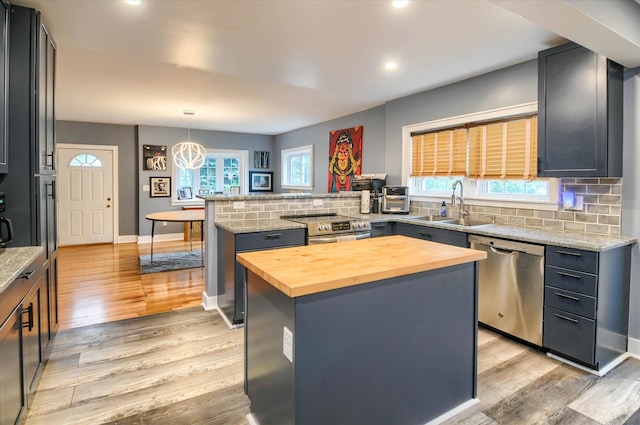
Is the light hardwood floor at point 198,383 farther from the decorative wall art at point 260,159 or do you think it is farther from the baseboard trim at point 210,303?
the decorative wall art at point 260,159

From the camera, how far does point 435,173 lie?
166 inches

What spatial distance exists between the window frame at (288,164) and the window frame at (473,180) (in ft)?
9.01

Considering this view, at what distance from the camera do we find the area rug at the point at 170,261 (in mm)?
5273

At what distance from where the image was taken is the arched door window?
6961 mm

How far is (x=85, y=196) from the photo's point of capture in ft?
A: 23.3

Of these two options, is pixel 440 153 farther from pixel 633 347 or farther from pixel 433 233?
pixel 633 347

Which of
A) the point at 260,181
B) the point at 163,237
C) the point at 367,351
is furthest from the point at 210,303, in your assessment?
the point at 260,181

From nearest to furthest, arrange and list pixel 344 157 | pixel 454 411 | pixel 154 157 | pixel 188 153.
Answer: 1. pixel 454 411
2. pixel 344 157
3. pixel 188 153
4. pixel 154 157

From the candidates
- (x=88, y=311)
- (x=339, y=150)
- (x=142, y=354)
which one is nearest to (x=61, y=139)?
(x=88, y=311)

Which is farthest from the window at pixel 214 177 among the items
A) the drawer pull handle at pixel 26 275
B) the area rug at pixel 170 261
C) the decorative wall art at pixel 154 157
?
the drawer pull handle at pixel 26 275

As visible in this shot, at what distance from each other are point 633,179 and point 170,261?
5.75 m

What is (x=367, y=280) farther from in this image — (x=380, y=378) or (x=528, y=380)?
(x=528, y=380)

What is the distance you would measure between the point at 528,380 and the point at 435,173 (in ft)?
8.03

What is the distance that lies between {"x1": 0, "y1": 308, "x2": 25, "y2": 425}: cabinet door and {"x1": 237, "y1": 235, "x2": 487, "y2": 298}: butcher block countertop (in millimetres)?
1064
